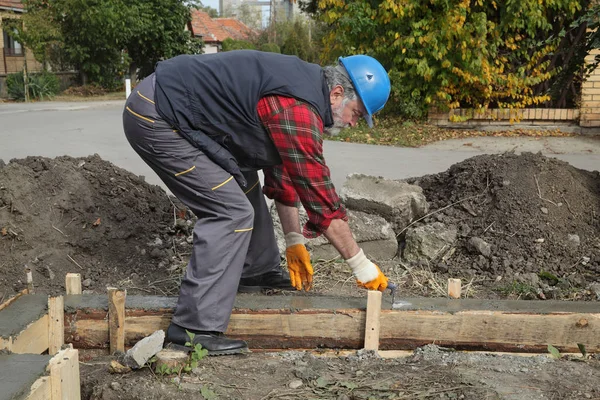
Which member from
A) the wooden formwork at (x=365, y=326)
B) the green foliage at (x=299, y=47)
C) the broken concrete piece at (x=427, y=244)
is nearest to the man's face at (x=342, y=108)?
the wooden formwork at (x=365, y=326)

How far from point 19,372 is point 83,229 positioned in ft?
8.19

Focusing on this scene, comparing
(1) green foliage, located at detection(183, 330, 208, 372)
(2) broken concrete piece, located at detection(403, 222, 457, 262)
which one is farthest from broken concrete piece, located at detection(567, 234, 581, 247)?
(1) green foliage, located at detection(183, 330, 208, 372)

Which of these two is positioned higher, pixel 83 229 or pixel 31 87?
pixel 83 229

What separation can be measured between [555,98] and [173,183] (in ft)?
38.3

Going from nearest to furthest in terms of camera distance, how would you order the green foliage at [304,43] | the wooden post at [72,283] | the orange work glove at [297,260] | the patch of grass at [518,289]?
1. the wooden post at [72,283]
2. the orange work glove at [297,260]
3. the patch of grass at [518,289]
4. the green foliage at [304,43]

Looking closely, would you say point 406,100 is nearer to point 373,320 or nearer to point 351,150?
point 351,150

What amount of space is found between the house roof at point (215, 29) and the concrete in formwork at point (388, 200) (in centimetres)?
4589

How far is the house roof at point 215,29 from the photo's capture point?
2062 inches

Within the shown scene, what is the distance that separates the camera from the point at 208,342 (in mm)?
3287

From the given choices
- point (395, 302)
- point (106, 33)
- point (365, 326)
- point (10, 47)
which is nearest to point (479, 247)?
point (395, 302)

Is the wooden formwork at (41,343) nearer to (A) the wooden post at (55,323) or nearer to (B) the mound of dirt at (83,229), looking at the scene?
(A) the wooden post at (55,323)

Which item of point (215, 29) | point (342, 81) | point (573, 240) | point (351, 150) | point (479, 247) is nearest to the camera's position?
point (342, 81)

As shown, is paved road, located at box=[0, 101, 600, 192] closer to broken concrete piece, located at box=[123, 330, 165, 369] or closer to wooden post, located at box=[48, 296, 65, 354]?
wooden post, located at box=[48, 296, 65, 354]

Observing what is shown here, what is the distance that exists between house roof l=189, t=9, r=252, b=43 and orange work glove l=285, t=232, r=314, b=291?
47.4m
